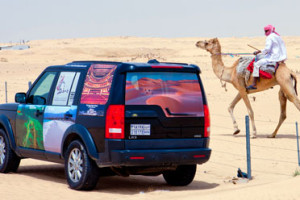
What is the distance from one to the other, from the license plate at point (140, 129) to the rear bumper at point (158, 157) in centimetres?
26

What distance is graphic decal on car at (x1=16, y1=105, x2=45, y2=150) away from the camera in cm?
1131

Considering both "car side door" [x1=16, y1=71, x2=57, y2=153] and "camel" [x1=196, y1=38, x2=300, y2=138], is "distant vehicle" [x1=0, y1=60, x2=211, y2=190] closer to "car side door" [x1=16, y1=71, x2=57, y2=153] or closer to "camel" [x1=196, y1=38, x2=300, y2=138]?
"car side door" [x1=16, y1=71, x2=57, y2=153]

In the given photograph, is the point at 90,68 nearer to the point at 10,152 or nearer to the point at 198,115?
the point at 198,115

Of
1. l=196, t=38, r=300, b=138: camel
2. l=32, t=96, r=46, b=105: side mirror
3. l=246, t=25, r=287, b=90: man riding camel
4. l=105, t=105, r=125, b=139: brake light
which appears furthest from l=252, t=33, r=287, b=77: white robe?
l=105, t=105, r=125, b=139: brake light

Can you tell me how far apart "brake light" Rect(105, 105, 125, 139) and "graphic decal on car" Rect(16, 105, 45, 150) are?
1.98 meters

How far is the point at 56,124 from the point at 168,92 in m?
2.00

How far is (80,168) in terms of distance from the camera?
33.5 feet

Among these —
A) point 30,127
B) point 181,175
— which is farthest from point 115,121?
point 30,127

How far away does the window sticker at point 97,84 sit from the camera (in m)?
9.87

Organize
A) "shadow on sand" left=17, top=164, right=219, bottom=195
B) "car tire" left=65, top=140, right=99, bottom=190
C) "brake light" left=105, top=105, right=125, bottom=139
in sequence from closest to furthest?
"brake light" left=105, top=105, right=125, bottom=139, "car tire" left=65, top=140, right=99, bottom=190, "shadow on sand" left=17, top=164, right=219, bottom=195

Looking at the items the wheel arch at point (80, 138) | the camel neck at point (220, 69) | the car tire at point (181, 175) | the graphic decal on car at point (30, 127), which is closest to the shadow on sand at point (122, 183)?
the car tire at point (181, 175)

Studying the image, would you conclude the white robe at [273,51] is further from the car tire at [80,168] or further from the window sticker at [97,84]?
the car tire at [80,168]

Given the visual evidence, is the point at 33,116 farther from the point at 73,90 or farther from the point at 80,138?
the point at 80,138

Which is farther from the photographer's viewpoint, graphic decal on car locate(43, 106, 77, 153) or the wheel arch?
graphic decal on car locate(43, 106, 77, 153)
